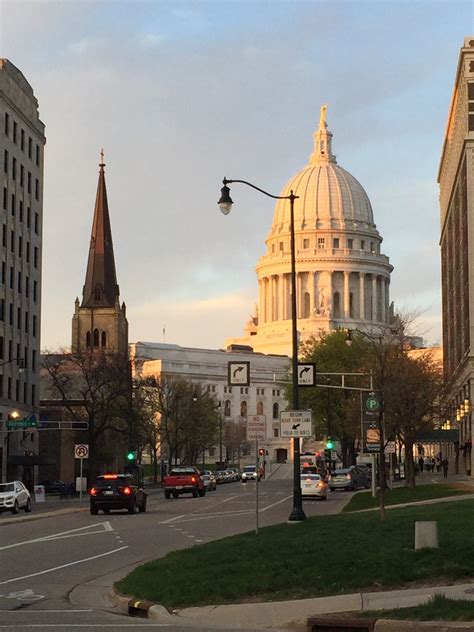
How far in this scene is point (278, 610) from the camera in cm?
1617

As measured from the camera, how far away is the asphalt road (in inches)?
679

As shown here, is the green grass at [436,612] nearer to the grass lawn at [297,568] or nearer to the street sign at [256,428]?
the grass lawn at [297,568]

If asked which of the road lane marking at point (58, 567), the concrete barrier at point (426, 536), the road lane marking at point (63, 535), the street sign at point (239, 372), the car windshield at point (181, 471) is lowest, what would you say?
the road lane marking at point (58, 567)

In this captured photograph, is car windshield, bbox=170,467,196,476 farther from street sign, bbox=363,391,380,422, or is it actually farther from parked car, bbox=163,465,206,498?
street sign, bbox=363,391,380,422

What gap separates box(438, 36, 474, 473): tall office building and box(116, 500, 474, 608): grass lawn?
62.1 meters

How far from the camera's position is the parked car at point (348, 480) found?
261 ft

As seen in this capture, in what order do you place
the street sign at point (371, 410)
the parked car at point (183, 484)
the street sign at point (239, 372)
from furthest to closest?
the parked car at point (183, 484)
the street sign at point (371, 410)
the street sign at point (239, 372)

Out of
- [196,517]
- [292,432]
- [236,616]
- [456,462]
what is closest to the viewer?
[236,616]

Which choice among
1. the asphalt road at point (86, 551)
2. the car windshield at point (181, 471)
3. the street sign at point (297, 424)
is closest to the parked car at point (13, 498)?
the asphalt road at point (86, 551)

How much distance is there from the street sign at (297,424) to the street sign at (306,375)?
5.12m

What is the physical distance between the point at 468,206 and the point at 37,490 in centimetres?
3470

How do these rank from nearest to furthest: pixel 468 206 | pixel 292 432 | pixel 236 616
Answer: pixel 236 616 < pixel 292 432 < pixel 468 206

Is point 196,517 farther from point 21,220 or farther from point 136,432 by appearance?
point 136,432

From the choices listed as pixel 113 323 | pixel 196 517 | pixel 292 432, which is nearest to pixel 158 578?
pixel 292 432
